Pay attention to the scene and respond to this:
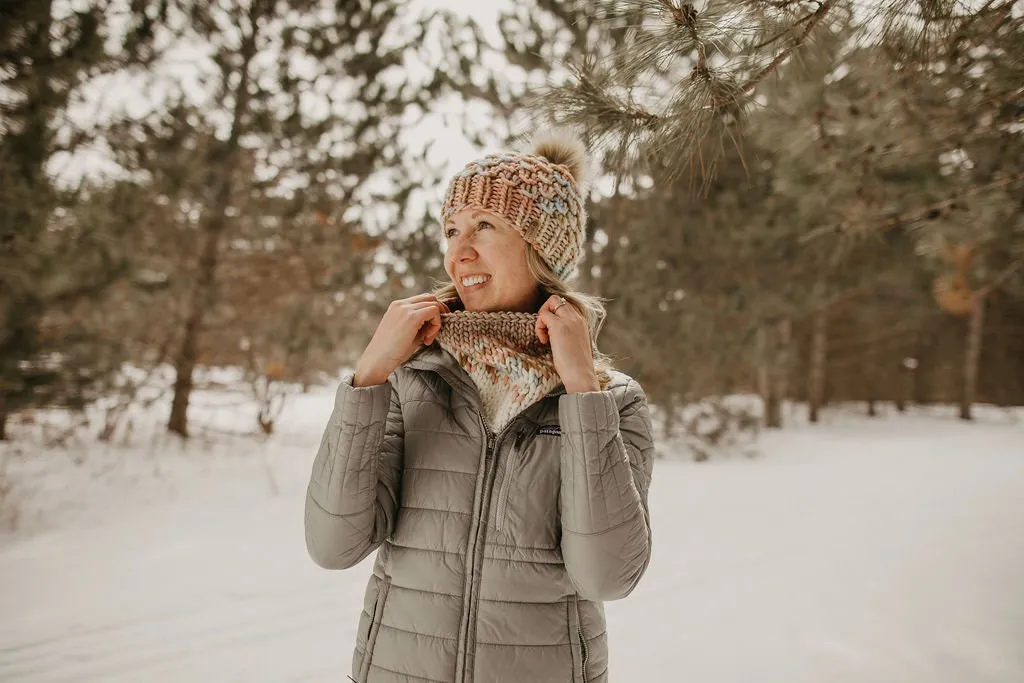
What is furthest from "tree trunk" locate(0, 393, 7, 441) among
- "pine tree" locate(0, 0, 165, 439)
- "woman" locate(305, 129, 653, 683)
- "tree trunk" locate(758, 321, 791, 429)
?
"tree trunk" locate(758, 321, 791, 429)

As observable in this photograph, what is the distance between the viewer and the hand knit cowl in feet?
4.23

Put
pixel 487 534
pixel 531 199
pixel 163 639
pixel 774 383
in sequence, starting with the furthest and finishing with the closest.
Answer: pixel 774 383 < pixel 163 639 < pixel 531 199 < pixel 487 534

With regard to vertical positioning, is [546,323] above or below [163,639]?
above

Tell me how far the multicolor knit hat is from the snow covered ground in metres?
2.25

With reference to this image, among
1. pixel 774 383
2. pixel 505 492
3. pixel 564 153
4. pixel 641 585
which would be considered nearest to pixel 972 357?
pixel 774 383

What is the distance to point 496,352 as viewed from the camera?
4.25 feet

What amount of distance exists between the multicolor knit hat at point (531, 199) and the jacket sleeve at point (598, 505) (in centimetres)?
48

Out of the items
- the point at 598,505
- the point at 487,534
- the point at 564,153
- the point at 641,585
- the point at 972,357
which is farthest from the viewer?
the point at 972,357

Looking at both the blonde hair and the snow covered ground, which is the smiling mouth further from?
the snow covered ground

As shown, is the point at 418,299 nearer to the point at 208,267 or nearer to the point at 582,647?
the point at 582,647

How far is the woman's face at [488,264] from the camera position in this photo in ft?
4.51

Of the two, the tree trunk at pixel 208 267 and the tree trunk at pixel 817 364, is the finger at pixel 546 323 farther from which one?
the tree trunk at pixel 817 364

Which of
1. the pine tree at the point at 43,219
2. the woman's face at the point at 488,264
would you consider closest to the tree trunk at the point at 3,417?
the pine tree at the point at 43,219

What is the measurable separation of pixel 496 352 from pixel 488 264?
22cm
